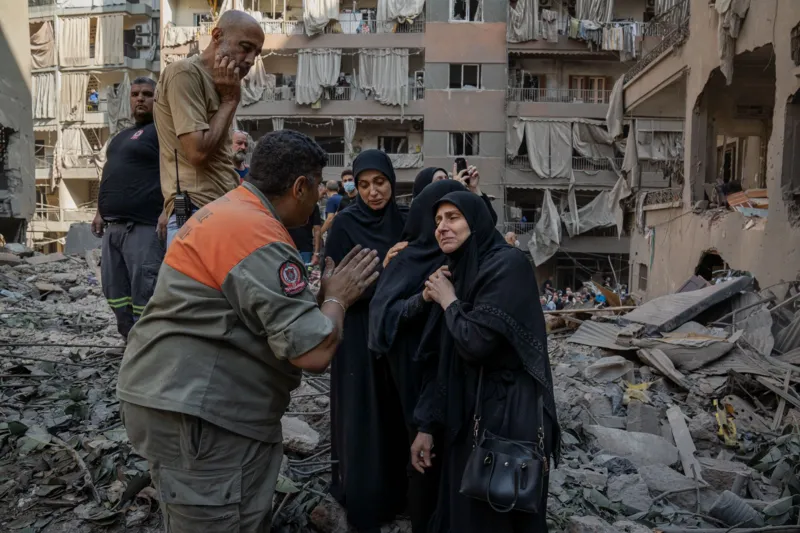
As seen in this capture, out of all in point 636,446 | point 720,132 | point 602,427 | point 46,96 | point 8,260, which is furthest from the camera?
point 46,96

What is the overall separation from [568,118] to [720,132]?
1066 cm

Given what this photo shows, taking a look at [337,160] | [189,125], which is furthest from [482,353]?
[337,160]

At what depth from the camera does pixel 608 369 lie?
6227mm

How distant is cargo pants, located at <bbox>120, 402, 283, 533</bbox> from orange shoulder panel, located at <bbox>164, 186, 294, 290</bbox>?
0.43 meters

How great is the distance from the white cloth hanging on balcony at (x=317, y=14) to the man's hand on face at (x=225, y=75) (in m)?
25.3

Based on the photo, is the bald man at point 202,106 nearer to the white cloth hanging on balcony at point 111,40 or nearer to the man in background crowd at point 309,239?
the man in background crowd at point 309,239

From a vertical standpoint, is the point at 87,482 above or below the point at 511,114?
below

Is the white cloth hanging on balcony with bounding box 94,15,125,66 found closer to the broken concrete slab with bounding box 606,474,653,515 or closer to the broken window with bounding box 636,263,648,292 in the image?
the broken window with bounding box 636,263,648,292

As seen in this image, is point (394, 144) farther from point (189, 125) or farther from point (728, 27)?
point (189, 125)

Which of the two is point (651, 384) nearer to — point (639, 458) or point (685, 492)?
point (639, 458)

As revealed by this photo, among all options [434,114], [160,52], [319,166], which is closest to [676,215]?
[319,166]

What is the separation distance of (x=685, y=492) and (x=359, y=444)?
2.19 meters

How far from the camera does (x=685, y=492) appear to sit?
13.1ft

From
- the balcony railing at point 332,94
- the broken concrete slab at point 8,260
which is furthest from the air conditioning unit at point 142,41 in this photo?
the broken concrete slab at point 8,260
